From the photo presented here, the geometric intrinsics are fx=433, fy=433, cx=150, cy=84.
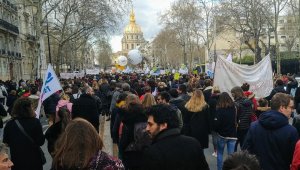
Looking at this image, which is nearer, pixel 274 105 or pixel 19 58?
pixel 274 105

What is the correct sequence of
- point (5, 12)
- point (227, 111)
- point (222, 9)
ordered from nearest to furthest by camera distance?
point (227, 111) < point (222, 9) < point (5, 12)

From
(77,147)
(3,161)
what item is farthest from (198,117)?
(3,161)

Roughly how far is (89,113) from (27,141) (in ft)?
8.92

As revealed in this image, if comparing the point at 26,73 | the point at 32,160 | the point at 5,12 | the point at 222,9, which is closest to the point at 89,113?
the point at 32,160

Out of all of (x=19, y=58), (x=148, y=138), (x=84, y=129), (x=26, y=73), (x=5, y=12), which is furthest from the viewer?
(x=26, y=73)

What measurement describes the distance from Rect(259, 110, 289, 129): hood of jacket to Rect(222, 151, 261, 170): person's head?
1852 millimetres

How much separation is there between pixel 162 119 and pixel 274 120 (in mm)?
1369

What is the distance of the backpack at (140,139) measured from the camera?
4331mm

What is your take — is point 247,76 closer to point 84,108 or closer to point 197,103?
point 197,103

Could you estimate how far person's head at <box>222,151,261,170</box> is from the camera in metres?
2.30

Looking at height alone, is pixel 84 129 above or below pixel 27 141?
above

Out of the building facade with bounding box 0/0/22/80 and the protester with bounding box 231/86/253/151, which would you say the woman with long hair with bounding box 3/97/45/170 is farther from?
the building facade with bounding box 0/0/22/80

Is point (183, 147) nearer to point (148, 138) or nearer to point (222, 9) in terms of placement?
point (148, 138)

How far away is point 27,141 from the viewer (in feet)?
17.8
